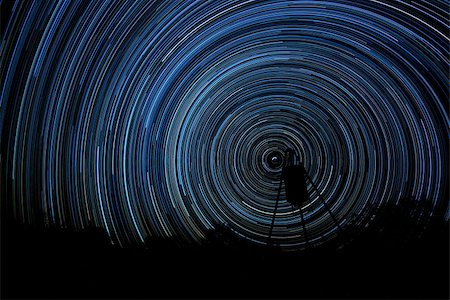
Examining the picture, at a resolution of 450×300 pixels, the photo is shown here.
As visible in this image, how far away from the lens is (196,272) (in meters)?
3.69

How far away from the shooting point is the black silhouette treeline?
2.93 m

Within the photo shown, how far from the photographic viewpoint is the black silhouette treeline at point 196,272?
2932 millimetres

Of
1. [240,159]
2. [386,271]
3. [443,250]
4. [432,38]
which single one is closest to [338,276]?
[386,271]

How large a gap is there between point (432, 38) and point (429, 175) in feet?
7.99

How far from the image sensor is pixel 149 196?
6645mm

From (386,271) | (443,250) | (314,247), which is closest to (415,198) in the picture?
(314,247)

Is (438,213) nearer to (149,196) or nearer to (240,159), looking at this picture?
(240,159)

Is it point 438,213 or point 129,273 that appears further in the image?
point 438,213

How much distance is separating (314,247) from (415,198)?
6.87 ft

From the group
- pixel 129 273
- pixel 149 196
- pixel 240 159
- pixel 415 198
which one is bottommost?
pixel 129 273

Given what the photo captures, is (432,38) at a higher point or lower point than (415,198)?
higher

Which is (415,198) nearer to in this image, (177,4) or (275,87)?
(275,87)

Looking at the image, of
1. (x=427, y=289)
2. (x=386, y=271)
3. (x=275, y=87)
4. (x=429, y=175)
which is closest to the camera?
(x=427, y=289)

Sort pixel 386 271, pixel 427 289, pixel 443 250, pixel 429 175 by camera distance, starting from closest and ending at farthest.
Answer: pixel 427 289
pixel 386 271
pixel 443 250
pixel 429 175
